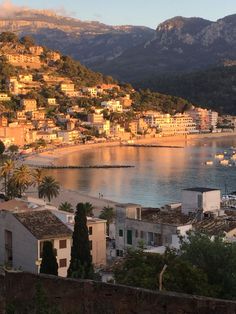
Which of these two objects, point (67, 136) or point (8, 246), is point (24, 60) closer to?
point (67, 136)

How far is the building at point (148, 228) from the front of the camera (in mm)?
13438

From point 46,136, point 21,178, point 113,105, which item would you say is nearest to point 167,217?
point 21,178

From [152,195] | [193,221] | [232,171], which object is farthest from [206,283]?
[232,171]

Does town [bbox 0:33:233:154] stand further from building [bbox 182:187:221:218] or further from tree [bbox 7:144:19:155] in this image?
building [bbox 182:187:221:218]

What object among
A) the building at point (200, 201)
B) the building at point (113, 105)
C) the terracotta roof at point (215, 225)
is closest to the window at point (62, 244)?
the terracotta roof at point (215, 225)

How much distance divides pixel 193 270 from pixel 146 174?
38550mm

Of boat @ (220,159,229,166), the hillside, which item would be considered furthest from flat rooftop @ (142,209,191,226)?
the hillside

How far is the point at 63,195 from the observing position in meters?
32.2

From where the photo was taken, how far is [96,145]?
7106cm

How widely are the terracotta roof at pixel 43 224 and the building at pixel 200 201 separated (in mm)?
3204

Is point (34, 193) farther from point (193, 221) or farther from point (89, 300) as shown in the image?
point (89, 300)

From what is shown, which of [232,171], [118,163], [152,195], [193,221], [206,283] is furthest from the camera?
[118,163]

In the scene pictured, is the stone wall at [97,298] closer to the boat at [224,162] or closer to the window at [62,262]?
the window at [62,262]

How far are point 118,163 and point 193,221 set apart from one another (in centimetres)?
4054
